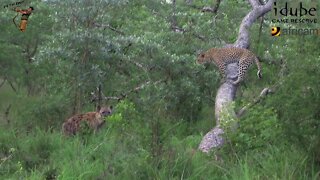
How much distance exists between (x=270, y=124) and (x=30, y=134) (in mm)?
4289

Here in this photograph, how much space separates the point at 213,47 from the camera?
11875 millimetres

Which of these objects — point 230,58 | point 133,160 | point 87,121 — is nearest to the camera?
point 133,160

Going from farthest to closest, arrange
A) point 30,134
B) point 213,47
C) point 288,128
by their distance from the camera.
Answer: point 213,47 < point 30,134 < point 288,128

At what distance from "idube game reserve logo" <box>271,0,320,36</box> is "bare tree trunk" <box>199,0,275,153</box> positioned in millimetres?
350

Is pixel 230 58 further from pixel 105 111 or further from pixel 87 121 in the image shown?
pixel 87 121

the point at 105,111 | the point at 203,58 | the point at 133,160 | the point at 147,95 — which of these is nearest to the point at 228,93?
the point at 203,58

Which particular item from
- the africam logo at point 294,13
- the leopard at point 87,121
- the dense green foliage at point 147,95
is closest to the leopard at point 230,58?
the dense green foliage at point 147,95

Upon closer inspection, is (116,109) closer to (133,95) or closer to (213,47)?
(133,95)

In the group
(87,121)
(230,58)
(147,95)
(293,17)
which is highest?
(293,17)

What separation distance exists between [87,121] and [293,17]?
197 inches

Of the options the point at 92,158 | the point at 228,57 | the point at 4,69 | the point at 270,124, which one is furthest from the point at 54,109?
the point at 270,124

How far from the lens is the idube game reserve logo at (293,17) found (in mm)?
9430

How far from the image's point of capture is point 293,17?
10.9m

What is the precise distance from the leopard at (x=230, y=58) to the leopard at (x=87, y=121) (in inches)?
94.4
